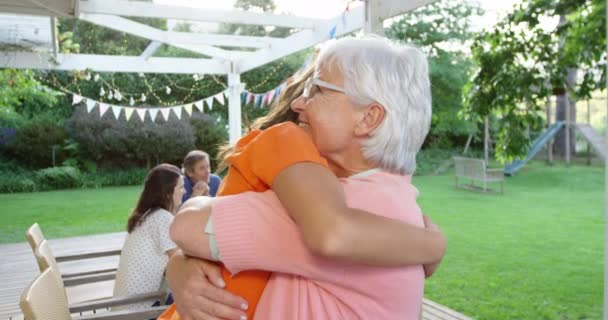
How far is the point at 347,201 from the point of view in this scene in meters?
0.87

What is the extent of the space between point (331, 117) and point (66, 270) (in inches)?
239

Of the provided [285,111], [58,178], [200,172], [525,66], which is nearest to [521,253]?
[525,66]

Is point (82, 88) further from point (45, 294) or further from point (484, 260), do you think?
point (45, 294)

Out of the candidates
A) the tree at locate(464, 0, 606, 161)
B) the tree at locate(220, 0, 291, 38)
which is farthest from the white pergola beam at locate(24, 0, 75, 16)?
the tree at locate(220, 0, 291, 38)

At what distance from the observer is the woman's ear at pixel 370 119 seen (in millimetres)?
896

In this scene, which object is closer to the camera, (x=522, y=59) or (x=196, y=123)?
(x=522, y=59)

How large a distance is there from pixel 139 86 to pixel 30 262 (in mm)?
11467

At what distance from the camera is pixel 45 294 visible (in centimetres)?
187

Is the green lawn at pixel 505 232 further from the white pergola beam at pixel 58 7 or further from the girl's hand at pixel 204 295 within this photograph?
the girl's hand at pixel 204 295

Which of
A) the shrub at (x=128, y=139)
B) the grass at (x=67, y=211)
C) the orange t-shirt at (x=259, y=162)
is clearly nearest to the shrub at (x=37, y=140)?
the shrub at (x=128, y=139)

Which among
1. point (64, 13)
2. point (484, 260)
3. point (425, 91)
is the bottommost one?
point (484, 260)

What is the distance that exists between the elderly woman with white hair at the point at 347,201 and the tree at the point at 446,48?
1911 cm

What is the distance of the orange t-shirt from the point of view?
2.76ft

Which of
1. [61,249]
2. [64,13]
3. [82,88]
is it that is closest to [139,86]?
[82,88]
